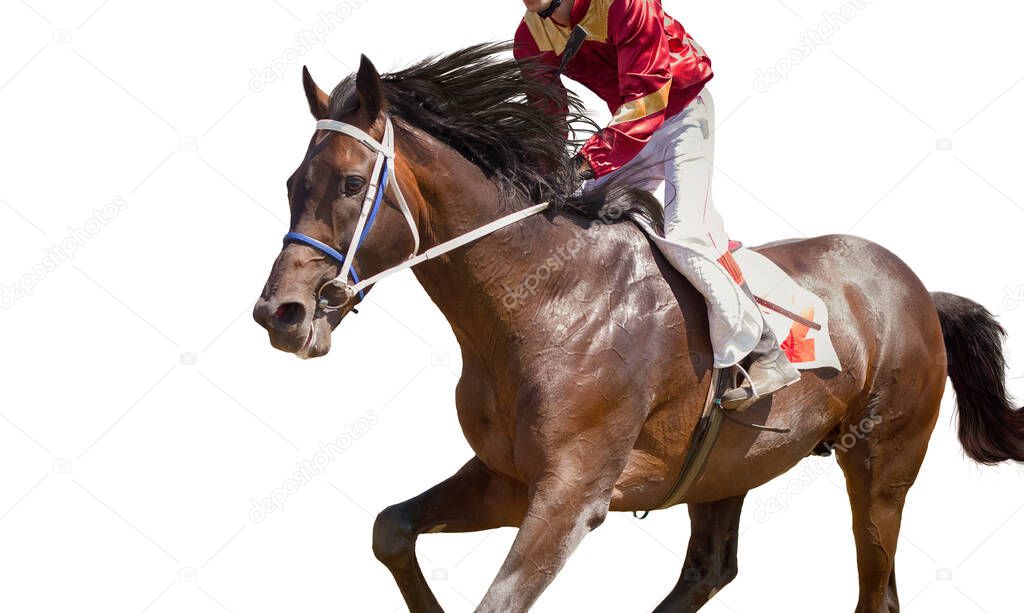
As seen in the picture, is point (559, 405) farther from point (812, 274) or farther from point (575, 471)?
point (812, 274)

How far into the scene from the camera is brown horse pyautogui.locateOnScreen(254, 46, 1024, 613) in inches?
231

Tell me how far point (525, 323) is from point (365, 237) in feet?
2.71

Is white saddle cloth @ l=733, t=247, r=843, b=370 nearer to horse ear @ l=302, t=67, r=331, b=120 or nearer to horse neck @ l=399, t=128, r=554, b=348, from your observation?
horse neck @ l=399, t=128, r=554, b=348

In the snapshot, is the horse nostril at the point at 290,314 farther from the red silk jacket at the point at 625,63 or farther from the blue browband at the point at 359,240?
the red silk jacket at the point at 625,63

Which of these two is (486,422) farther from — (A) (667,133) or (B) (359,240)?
(A) (667,133)

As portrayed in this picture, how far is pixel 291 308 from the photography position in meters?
5.70

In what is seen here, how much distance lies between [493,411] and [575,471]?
505 millimetres

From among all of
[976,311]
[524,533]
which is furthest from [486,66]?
[976,311]

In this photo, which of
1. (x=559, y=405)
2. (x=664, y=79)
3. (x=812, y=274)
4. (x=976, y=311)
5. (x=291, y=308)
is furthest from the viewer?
(x=976, y=311)

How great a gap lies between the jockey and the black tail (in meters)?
1.80

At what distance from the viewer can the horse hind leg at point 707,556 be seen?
7.48 metres

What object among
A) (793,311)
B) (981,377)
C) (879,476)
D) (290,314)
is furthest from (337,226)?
(981,377)

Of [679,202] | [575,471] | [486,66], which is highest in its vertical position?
[486,66]

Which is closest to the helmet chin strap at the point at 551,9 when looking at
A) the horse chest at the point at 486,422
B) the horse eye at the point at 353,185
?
the horse eye at the point at 353,185
